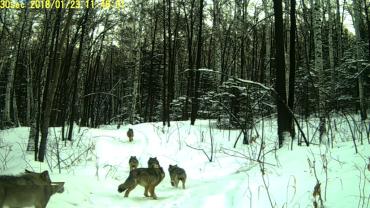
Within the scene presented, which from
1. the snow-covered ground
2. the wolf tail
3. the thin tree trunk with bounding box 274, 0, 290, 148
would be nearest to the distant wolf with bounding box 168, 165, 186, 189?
the snow-covered ground

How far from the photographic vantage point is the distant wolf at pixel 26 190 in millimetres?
5230

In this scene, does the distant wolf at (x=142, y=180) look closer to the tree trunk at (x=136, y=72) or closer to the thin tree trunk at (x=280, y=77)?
the thin tree trunk at (x=280, y=77)

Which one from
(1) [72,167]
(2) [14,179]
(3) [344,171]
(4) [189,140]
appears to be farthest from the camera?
(4) [189,140]

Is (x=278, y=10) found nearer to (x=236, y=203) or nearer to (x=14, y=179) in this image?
(x=236, y=203)

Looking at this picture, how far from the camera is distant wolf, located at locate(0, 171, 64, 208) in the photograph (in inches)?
206

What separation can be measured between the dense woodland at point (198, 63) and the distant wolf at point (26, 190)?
15.8 ft

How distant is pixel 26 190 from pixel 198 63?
64.9 ft

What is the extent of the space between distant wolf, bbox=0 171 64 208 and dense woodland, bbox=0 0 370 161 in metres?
4.80

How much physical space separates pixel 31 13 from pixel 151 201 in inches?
788

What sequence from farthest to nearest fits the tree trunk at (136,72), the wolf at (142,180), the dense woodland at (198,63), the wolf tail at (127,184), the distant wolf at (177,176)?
the tree trunk at (136,72), the dense woodland at (198,63), the distant wolf at (177,176), the wolf at (142,180), the wolf tail at (127,184)

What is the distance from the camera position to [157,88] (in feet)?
151

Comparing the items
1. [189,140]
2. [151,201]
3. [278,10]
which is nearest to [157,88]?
[189,140]

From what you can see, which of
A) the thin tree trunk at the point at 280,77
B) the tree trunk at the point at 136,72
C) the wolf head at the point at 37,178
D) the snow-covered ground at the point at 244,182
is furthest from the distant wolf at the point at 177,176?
the tree trunk at the point at 136,72

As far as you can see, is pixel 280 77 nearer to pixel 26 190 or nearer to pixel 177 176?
pixel 177 176
